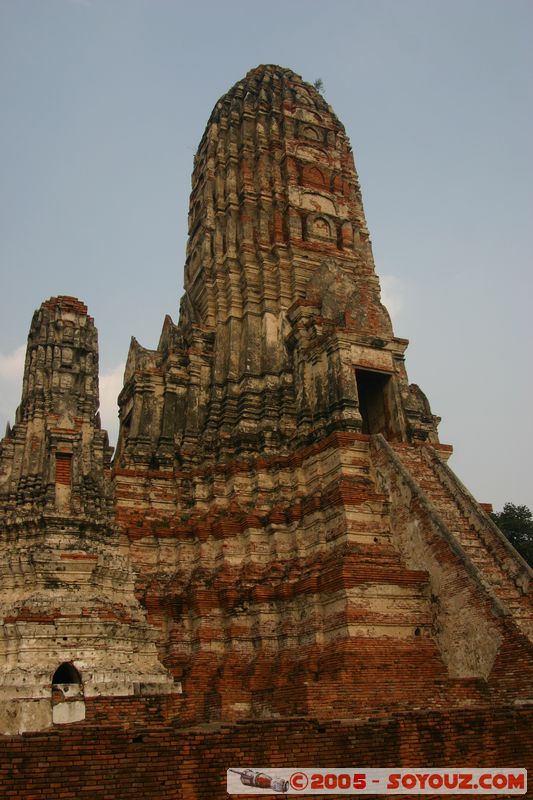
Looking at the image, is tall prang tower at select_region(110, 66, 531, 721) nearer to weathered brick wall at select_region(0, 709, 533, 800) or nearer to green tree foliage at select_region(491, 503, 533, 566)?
weathered brick wall at select_region(0, 709, 533, 800)

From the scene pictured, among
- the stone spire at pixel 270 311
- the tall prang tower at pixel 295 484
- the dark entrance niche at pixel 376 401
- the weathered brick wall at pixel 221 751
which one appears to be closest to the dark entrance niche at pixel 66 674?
the tall prang tower at pixel 295 484

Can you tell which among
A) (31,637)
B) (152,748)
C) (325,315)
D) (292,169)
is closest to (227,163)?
(292,169)

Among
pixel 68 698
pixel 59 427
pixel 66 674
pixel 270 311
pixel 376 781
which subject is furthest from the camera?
pixel 270 311

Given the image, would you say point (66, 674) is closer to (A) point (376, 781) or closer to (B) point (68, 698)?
(B) point (68, 698)

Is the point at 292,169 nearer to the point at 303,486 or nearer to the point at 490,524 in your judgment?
the point at 303,486

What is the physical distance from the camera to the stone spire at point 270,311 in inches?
773

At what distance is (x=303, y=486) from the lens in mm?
18016

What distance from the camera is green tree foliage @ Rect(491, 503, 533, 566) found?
31297 mm

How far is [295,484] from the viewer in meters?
18.1

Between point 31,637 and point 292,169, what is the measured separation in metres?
18.8

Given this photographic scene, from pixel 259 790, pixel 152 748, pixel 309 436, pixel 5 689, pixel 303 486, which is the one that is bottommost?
pixel 259 790

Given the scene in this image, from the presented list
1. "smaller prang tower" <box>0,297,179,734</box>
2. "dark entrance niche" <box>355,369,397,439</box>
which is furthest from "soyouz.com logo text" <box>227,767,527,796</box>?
"dark entrance niche" <box>355,369,397,439</box>

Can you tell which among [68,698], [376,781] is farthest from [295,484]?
[376,781]

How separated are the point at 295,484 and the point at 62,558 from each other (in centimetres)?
638
